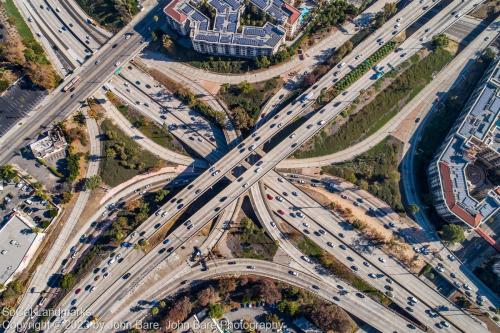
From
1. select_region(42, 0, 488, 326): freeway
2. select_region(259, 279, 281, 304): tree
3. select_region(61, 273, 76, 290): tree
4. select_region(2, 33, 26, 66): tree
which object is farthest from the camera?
select_region(2, 33, 26, 66): tree

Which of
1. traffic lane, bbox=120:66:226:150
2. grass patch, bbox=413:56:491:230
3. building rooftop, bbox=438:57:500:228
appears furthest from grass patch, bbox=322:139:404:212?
traffic lane, bbox=120:66:226:150

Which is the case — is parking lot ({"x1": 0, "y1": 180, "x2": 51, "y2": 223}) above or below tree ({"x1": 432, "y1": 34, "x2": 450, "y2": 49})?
above

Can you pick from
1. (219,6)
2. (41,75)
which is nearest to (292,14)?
(219,6)

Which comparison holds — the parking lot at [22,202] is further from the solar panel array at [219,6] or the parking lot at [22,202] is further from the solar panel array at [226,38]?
the solar panel array at [219,6]

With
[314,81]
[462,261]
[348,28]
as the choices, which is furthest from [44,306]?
[348,28]

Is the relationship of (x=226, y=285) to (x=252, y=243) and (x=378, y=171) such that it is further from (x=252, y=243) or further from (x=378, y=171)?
(x=378, y=171)

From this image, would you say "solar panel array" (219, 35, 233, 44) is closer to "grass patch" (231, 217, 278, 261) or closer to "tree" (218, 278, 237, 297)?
"grass patch" (231, 217, 278, 261)

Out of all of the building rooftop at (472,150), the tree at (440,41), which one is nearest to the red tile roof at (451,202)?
the building rooftop at (472,150)
